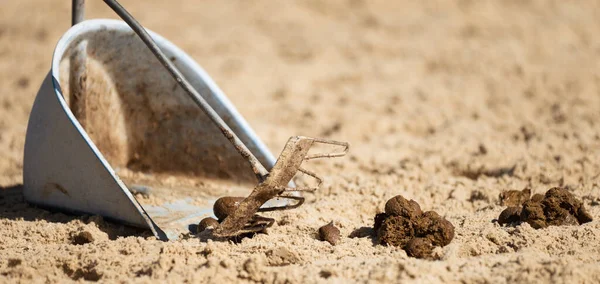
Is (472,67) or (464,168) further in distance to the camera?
(472,67)

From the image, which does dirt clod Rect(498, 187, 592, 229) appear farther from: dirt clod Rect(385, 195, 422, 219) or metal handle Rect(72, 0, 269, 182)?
metal handle Rect(72, 0, 269, 182)

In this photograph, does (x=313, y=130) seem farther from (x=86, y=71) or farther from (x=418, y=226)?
(x=418, y=226)

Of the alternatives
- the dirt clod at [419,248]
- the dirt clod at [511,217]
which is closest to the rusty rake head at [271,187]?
the dirt clod at [419,248]

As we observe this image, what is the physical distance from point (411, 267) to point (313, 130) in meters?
2.55

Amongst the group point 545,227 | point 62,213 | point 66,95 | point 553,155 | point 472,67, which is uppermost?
point 472,67

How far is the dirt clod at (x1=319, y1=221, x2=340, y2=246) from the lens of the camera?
2607mm

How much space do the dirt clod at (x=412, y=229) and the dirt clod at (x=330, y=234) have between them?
0.16 m

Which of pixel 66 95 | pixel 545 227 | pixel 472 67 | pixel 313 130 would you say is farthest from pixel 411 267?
pixel 472 67

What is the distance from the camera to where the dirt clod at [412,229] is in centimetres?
244

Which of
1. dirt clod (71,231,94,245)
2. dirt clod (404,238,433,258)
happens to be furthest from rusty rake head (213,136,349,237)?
dirt clod (71,231,94,245)

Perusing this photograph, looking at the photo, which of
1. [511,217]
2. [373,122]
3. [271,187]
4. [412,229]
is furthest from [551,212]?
[373,122]

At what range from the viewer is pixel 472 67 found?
571cm

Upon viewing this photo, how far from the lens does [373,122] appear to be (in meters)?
4.75

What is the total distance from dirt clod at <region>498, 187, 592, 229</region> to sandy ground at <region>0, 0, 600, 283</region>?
0.06 m
